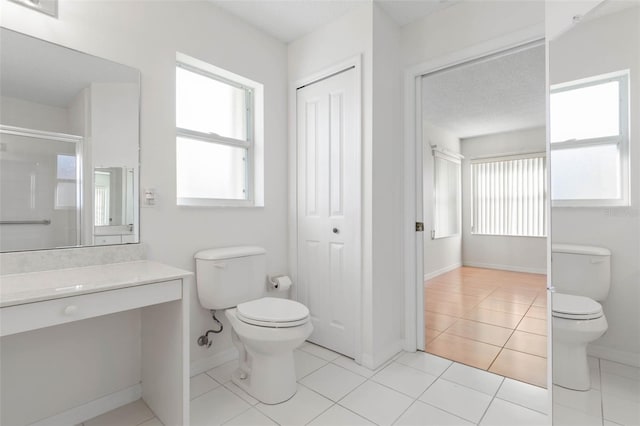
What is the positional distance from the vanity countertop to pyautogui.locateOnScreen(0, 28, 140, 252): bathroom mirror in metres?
0.15

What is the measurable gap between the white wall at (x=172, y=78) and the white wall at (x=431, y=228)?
2677 millimetres

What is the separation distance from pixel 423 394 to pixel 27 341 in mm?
1999

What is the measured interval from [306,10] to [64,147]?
1691mm

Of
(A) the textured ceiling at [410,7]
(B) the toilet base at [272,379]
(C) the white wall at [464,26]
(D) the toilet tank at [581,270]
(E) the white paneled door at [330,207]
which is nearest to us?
(D) the toilet tank at [581,270]

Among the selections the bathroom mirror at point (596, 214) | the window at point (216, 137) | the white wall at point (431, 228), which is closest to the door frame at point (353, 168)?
the window at point (216, 137)

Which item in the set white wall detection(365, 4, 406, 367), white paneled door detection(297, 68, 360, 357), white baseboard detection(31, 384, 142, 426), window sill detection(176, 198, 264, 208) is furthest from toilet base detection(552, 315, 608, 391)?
white baseboard detection(31, 384, 142, 426)

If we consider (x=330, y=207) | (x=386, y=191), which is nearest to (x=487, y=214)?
(x=386, y=191)

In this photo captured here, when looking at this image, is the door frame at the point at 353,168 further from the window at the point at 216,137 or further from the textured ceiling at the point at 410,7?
the textured ceiling at the point at 410,7

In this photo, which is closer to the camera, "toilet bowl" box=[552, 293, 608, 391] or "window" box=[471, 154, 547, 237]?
"toilet bowl" box=[552, 293, 608, 391]

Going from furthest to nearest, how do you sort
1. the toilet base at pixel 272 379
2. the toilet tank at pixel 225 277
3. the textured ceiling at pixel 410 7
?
the textured ceiling at pixel 410 7
the toilet tank at pixel 225 277
the toilet base at pixel 272 379

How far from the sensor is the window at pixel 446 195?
4926mm

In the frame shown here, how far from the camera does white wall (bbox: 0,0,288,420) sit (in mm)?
1580

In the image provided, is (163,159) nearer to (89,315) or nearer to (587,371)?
(89,315)

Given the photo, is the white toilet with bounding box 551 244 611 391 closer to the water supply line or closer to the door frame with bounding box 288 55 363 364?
the door frame with bounding box 288 55 363 364
